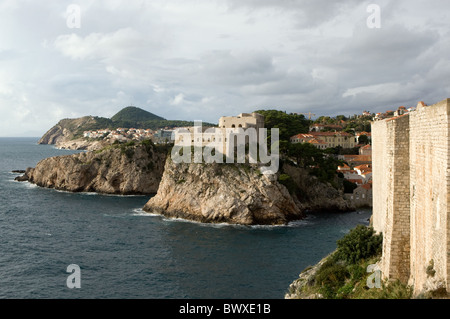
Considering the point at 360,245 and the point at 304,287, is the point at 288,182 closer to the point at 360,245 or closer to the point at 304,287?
the point at 304,287

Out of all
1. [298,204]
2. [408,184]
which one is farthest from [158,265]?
[298,204]

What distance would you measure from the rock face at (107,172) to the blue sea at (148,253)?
47.2ft

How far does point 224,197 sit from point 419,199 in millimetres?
32682

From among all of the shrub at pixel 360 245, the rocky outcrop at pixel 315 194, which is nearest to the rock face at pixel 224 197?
the rocky outcrop at pixel 315 194

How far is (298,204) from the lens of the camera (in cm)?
4612

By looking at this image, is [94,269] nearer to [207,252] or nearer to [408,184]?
[207,252]

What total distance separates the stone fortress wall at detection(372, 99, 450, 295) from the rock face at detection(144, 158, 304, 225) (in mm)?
28740

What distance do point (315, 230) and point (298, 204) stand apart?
9.65 metres

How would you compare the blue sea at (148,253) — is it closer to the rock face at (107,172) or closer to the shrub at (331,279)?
the shrub at (331,279)

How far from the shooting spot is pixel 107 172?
62406 mm

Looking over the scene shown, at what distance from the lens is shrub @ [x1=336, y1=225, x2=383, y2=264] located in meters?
A: 15.6

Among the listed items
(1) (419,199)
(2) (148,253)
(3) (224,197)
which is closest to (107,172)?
(3) (224,197)

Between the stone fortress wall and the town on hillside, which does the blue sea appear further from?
the stone fortress wall

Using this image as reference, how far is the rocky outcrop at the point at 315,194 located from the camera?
47.9 metres
